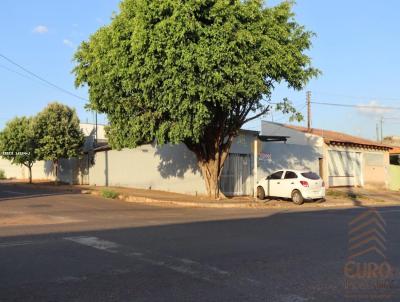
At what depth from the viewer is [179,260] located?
8469mm

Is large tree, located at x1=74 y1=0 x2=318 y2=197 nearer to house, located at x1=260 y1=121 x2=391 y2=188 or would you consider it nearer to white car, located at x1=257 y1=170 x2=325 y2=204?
white car, located at x1=257 y1=170 x2=325 y2=204

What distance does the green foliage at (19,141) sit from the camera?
3838 centimetres

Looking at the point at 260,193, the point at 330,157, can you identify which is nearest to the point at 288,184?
the point at 260,193

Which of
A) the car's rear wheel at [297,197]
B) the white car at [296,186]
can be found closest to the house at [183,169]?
the white car at [296,186]

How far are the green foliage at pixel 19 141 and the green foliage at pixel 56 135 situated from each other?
98 cm

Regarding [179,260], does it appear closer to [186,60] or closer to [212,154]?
[186,60]

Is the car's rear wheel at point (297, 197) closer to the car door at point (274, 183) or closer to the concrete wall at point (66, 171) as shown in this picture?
the car door at point (274, 183)

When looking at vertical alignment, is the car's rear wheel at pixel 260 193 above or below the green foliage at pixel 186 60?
below

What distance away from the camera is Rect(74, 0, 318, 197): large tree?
1789cm

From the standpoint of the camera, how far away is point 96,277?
283 inches

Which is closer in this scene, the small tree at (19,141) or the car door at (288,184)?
the car door at (288,184)

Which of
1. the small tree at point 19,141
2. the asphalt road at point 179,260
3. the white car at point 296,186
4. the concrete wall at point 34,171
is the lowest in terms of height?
the asphalt road at point 179,260

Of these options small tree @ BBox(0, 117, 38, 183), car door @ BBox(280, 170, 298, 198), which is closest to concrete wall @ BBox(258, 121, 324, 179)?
car door @ BBox(280, 170, 298, 198)

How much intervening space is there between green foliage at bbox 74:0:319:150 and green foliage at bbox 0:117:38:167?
18.7 meters
